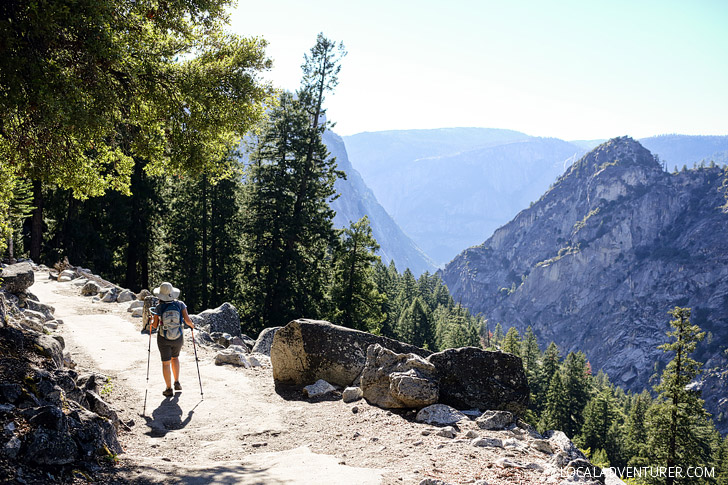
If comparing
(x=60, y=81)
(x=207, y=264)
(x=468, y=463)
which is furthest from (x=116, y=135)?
(x=207, y=264)

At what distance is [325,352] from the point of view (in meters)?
11.5

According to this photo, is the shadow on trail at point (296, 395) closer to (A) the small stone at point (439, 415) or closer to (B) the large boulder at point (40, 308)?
(A) the small stone at point (439, 415)

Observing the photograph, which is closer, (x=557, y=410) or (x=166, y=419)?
(x=166, y=419)

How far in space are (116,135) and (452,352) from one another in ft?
28.1

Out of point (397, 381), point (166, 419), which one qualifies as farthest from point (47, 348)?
point (397, 381)

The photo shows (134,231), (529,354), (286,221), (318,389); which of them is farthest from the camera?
(529,354)

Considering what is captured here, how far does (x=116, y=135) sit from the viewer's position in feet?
32.6

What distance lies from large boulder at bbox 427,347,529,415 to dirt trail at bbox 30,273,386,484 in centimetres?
286

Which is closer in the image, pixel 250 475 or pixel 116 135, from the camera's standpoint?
pixel 250 475

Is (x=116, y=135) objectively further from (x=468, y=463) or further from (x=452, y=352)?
(x=468, y=463)

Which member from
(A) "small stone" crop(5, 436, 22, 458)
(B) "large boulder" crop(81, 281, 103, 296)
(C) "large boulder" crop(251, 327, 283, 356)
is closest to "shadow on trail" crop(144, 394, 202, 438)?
(A) "small stone" crop(5, 436, 22, 458)

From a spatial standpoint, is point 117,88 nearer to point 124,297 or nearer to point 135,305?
point 135,305

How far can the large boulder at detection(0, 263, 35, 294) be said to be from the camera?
Result: 13.3 metres

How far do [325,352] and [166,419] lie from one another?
3.89m
